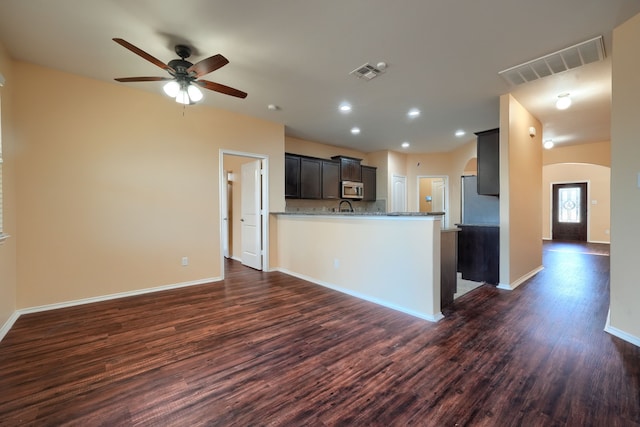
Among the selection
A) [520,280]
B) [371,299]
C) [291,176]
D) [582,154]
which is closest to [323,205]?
[291,176]

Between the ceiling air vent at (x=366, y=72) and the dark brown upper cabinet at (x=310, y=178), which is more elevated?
the ceiling air vent at (x=366, y=72)

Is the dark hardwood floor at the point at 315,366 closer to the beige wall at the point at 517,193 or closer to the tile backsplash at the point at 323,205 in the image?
the beige wall at the point at 517,193

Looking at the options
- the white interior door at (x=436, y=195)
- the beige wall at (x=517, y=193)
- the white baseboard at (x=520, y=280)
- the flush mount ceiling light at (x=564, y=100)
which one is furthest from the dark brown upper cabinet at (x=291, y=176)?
the white interior door at (x=436, y=195)

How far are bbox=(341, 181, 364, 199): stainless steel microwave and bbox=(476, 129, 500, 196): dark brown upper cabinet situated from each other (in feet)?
9.34

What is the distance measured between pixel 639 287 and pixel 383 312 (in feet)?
6.97

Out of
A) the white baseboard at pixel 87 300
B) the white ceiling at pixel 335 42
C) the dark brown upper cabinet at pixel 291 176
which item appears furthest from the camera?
the dark brown upper cabinet at pixel 291 176

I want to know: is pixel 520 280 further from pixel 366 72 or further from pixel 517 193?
pixel 366 72

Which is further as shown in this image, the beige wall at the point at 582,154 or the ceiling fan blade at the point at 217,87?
the beige wall at the point at 582,154

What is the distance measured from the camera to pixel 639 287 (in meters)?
2.24

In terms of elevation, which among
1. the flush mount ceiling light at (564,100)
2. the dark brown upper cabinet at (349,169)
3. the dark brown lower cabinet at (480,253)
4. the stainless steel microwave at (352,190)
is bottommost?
the dark brown lower cabinet at (480,253)

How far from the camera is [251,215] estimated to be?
17.4ft

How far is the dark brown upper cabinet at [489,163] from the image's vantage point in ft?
14.5

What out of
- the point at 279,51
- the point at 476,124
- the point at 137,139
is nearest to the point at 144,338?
the point at 137,139

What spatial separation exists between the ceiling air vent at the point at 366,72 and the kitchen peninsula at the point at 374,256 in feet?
5.34
